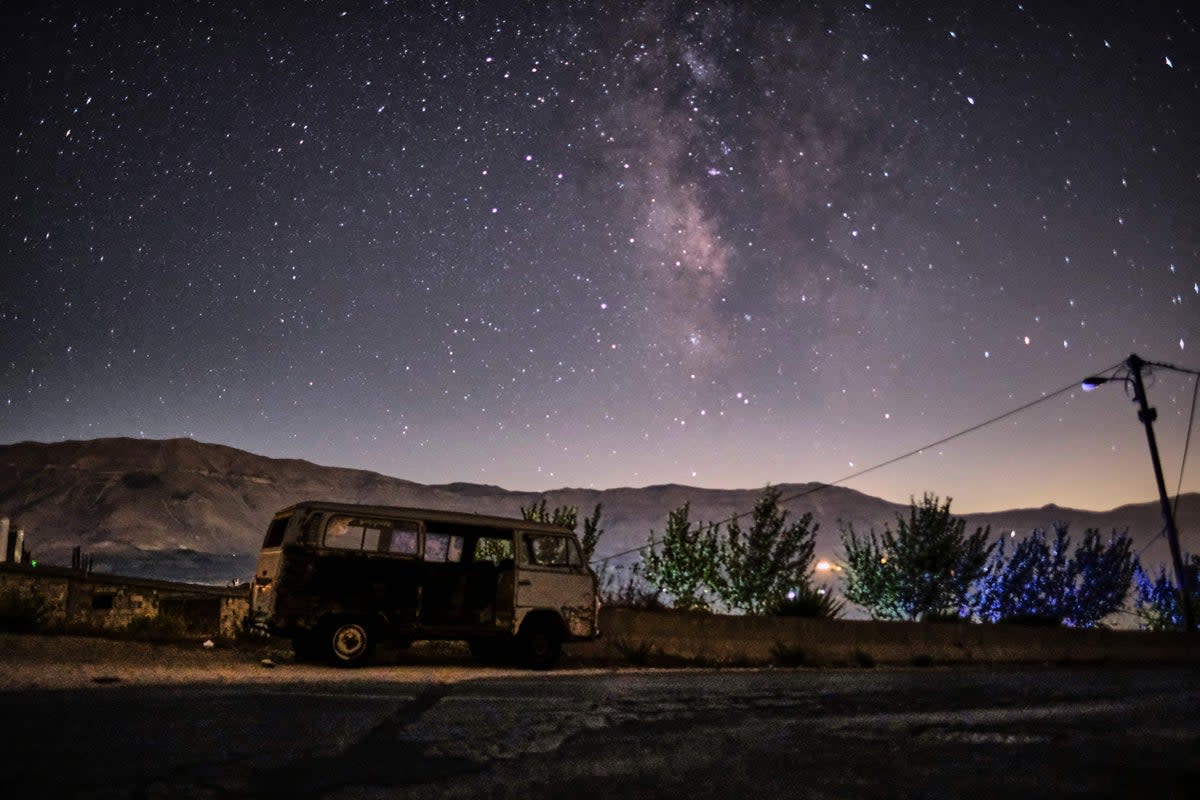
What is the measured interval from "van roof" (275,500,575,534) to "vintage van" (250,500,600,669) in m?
0.02

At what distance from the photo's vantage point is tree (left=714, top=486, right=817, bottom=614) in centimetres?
4175

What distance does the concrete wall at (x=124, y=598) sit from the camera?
25.7 metres

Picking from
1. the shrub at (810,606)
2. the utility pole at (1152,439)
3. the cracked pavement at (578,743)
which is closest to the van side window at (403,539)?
the cracked pavement at (578,743)

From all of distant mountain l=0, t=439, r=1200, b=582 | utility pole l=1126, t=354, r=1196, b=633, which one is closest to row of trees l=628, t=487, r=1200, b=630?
utility pole l=1126, t=354, r=1196, b=633

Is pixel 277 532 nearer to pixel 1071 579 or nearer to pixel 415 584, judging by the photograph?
pixel 415 584

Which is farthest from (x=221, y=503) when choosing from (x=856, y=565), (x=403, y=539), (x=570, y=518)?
(x=403, y=539)

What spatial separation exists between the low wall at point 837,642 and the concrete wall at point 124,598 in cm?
1465

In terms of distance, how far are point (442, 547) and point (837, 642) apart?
25.9 ft

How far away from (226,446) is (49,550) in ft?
180

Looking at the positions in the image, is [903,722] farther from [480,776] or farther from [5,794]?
[5,794]

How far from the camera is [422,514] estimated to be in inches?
513

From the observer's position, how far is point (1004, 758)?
4863 mm

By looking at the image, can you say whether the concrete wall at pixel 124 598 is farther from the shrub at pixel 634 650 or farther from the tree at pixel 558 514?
the shrub at pixel 634 650

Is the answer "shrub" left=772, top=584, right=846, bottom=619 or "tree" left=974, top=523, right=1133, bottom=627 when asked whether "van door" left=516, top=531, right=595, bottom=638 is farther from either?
"tree" left=974, top=523, right=1133, bottom=627
